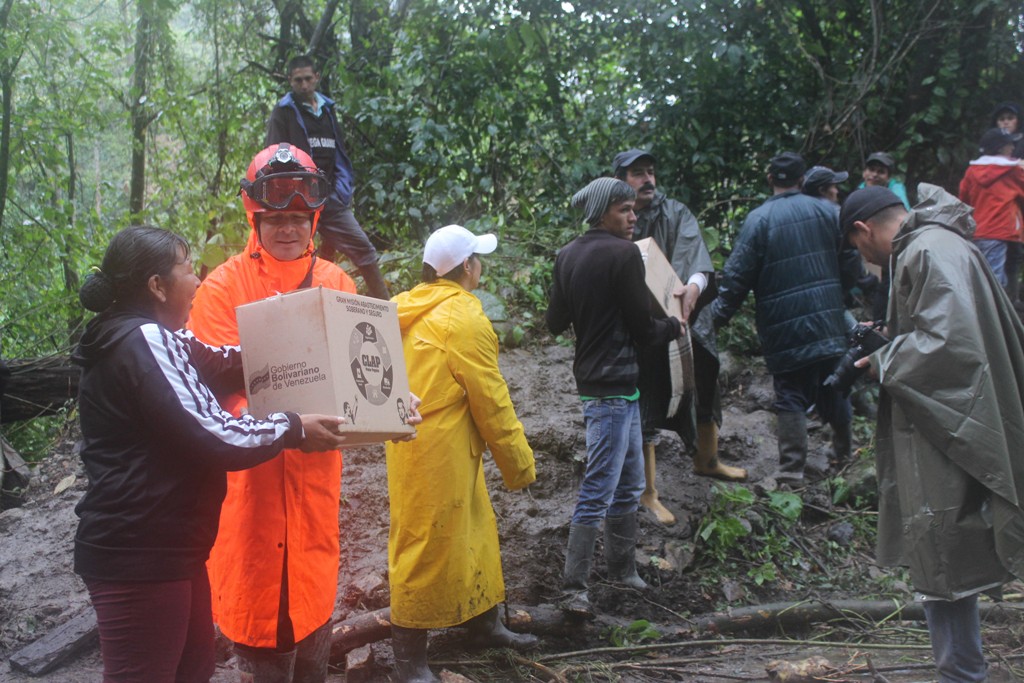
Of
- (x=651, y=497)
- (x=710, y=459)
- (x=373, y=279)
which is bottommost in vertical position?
(x=651, y=497)

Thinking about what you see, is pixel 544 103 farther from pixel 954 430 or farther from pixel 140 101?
pixel 954 430

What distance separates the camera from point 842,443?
21.3ft

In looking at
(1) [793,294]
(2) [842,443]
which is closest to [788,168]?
(1) [793,294]

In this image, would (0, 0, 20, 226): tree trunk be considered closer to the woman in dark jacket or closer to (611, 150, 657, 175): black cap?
(611, 150, 657, 175): black cap

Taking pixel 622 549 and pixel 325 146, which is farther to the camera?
pixel 325 146

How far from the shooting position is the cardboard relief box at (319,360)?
2.71m

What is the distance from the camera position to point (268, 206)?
327 centimetres

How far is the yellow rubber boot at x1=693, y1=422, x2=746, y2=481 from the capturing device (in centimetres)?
611

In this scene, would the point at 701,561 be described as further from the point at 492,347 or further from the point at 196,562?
the point at 196,562

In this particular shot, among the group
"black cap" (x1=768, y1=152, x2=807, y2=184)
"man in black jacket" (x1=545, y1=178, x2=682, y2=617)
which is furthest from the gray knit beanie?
"black cap" (x1=768, y1=152, x2=807, y2=184)

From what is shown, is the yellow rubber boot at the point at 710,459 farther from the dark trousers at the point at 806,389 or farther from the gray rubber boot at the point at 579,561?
the gray rubber boot at the point at 579,561

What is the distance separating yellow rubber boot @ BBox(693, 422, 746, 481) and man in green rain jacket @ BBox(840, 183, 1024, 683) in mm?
2975

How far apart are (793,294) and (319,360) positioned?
416 centimetres

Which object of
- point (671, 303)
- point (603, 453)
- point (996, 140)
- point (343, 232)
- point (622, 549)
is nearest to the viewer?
point (603, 453)
